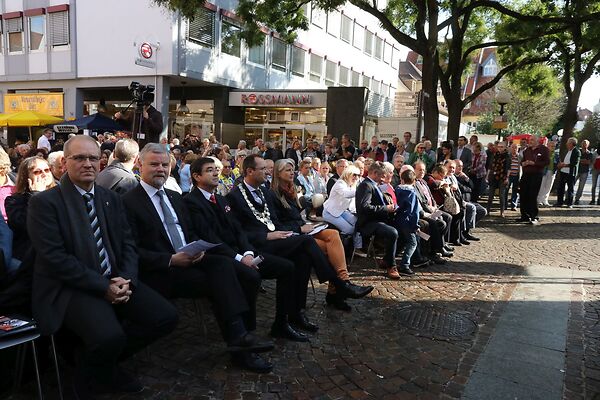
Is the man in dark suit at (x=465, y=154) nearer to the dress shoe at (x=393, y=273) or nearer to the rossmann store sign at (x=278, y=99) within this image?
the dress shoe at (x=393, y=273)

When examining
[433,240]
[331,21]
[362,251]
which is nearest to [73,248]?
[362,251]

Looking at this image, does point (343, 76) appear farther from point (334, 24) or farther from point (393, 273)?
point (393, 273)

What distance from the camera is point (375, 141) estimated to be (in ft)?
41.8

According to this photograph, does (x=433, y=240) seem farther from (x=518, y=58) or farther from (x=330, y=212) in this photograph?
(x=518, y=58)

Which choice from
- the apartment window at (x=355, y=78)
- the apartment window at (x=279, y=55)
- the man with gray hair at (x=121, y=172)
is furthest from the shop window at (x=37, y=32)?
the man with gray hair at (x=121, y=172)

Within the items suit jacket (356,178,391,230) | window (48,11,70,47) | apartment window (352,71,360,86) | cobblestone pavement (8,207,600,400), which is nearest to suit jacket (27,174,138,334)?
cobblestone pavement (8,207,600,400)

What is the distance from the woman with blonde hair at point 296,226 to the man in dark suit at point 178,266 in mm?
1296

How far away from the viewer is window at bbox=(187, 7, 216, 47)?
1867 cm

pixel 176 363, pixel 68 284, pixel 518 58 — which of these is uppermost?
pixel 518 58

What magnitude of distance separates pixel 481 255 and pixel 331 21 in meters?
22.7

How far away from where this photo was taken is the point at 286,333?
13.1ft

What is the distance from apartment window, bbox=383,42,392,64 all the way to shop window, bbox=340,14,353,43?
6913 mm

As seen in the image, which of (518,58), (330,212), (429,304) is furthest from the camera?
(518,58)

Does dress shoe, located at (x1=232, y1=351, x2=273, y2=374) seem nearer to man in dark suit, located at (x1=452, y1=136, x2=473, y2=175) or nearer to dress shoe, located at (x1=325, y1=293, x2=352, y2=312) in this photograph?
dress shoe, located at (x1=325, y1=293, x2=352, y2=312)
